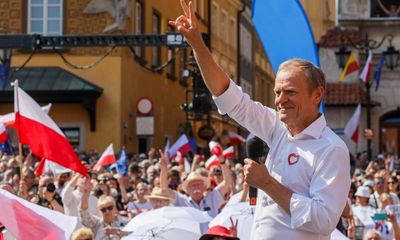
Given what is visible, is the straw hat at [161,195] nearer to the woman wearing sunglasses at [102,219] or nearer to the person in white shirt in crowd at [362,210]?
the woman wearing sunglasses at [102,219]

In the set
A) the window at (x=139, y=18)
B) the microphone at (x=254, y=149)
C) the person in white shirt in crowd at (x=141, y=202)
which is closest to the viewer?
the microphone at (x=254, y=149)

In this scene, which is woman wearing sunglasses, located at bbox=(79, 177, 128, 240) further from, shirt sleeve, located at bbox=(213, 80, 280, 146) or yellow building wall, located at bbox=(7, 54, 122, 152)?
yellow building wall, located at bbox=(7, 54, 122, 152)

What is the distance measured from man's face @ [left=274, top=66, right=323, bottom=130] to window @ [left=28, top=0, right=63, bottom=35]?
25114mm

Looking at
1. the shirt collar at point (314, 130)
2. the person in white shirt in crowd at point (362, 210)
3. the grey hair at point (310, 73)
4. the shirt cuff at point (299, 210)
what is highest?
the grey hair at point (310, 73)

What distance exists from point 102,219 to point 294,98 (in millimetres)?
6291

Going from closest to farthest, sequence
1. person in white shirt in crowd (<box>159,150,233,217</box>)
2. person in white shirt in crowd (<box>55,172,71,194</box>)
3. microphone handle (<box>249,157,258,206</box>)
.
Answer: microphone handle (<box>249,157,258,206</box>), person in white shirt in crowd (<box>159,150,233,217</box>), person in white shirt in crowd (<box>55,172,71,194</box>)

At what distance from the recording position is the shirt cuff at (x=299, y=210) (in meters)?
3.99

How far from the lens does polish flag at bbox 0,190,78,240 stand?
6855 millimetres

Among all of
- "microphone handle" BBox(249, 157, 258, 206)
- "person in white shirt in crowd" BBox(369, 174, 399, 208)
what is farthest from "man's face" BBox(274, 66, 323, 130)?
"person in white shirt in crowd" BBox(369, 174, 399, 208)

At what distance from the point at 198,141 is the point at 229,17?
9552 millimetres

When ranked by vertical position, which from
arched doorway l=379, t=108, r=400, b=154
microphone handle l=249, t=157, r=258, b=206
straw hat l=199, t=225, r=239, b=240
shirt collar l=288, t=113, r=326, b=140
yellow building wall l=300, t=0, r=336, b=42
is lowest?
arched doorway l=379, t=108, r=400, b=154

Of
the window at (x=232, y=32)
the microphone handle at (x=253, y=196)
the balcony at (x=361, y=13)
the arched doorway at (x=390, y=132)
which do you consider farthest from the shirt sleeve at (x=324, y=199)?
the window at (x=232, y=32)

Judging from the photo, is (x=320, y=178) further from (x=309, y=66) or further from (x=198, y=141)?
(x=198, y=141)

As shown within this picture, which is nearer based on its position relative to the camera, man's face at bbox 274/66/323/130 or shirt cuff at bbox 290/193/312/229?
shirt cuff at bbox 290/193/312/229
